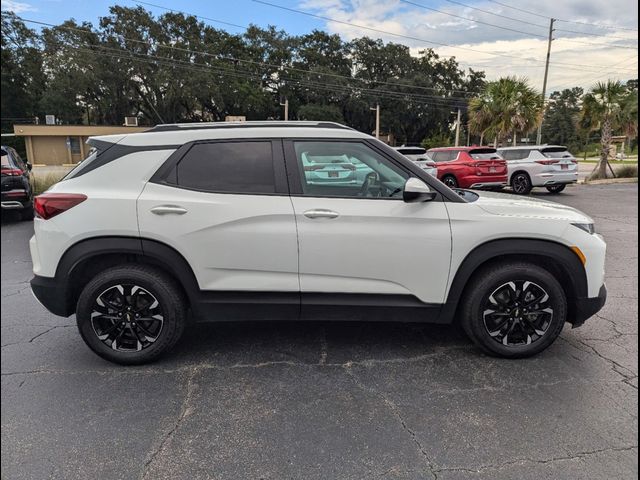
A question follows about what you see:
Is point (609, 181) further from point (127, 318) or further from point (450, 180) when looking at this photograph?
point (127, 318)

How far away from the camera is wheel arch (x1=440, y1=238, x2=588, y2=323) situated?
132 inches

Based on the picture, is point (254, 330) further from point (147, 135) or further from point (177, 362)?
point (147, 135)

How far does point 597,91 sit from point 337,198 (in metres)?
23.5

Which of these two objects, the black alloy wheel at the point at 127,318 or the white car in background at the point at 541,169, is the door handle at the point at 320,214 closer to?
the black alloy wheel at the point at 127,318

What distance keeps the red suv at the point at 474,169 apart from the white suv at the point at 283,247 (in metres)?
11.7

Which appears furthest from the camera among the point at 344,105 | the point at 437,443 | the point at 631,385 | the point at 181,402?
the point at 344,105

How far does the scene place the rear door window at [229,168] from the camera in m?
3.39

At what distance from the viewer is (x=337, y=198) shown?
11.1ft

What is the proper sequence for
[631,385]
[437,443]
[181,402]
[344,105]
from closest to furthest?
[437,443] < [181,402] < [631,385] < [344,105]

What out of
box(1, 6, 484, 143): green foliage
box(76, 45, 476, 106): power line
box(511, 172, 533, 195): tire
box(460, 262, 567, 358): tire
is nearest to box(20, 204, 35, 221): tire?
box(460, 262, 567, 358): tire

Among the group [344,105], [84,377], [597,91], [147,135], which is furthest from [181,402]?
[344,105]

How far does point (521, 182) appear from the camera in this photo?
16.1m

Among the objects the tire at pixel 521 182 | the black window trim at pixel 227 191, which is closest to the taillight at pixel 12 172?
the black window trim at pixel 227 191

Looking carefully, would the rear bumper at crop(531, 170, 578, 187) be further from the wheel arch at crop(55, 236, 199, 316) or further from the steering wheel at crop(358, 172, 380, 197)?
the wheel arch at crop(55, 236, 199, 316)
